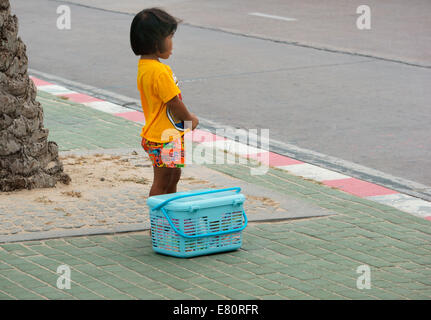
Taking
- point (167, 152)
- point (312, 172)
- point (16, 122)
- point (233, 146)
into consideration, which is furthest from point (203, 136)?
point (167, 152)

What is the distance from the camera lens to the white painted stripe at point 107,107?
11055 mm

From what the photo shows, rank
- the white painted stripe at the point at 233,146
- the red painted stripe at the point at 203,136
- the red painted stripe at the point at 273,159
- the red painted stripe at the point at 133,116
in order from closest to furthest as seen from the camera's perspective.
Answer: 1. the red painted stripe at the point at 273,159
2. the white painted stripe at the point at 233,146
3. the red painted stripe at the point at 203,136
4. the red painted stripe at the point at 133,116

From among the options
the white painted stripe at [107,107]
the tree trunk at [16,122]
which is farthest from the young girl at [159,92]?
the white painted stripe at [107,107]

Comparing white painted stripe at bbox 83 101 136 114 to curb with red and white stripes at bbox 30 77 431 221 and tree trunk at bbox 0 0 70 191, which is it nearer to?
curb with red and white stripes at bbox 30 77 431 221

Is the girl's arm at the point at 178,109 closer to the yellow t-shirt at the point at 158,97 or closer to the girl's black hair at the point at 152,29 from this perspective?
the yellow t-shirt at the point at 158,97

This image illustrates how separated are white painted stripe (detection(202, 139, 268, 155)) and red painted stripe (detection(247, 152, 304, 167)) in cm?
14

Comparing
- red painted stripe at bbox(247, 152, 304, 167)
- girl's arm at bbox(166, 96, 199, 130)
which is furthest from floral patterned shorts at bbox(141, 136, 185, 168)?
red painted stripe at bbox(247, 152, 304, 167)

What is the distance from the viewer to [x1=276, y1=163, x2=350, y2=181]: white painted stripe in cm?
821

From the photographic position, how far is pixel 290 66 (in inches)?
545

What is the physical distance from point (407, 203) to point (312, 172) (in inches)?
46.9

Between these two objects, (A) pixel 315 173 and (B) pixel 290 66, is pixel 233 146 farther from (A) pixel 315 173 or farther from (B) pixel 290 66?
(B) pixel 290 66

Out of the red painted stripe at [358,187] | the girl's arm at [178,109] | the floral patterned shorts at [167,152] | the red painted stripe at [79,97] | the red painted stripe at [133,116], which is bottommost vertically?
the red painted stripe at [358,187]
